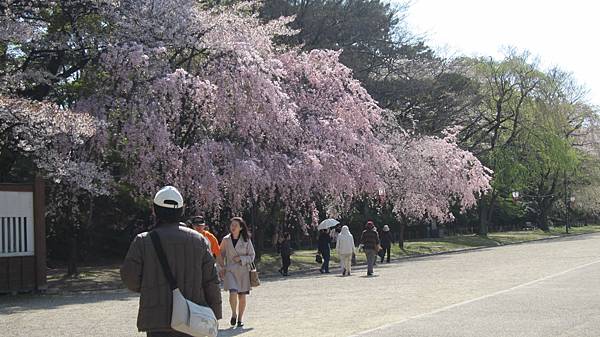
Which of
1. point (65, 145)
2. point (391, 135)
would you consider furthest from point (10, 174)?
point (391, 135)

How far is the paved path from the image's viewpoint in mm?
11615

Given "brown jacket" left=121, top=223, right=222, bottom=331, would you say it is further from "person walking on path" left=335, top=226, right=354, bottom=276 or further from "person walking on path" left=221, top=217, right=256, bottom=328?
"person walking on path" left=335, top=226, right=354, bottom=276

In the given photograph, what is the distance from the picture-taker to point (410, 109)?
153ft

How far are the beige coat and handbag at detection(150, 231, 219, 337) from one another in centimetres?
666

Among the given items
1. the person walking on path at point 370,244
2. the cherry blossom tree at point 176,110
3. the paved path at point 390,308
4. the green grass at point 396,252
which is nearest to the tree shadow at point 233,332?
the paved path at point 390,308

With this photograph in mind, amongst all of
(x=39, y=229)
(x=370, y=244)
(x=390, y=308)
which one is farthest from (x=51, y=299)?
(x=370, y=244)

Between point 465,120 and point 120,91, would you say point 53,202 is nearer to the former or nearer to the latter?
point 120,91

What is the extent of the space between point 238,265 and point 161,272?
22.3 ft

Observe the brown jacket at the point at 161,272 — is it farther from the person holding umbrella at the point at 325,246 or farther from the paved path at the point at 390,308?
the person holding umbrella at the point at 325,246

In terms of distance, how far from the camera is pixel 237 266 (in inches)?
501

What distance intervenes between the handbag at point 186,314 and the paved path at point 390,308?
552 centimetres

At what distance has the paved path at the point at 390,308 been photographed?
1161 centimetres

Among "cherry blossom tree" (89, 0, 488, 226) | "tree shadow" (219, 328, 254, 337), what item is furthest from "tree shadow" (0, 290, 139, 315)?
"tree shadow" (219, 328, 254, 337)

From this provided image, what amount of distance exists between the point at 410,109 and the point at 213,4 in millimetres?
18206
